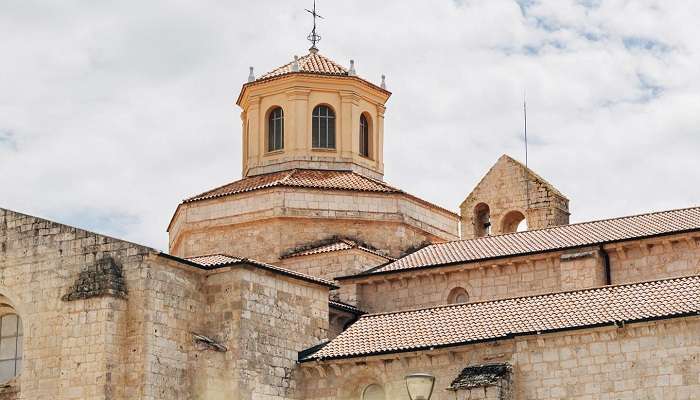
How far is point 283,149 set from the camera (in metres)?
38.0

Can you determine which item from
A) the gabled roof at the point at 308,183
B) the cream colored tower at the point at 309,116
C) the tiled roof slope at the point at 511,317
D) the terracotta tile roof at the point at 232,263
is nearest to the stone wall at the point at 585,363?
the tiled roof slope at the point at 511,317

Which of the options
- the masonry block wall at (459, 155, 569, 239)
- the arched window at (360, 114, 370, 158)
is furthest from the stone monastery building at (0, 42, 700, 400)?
the arched window at (360, 114, 370, 158)

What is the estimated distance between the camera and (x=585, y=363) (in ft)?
80.4

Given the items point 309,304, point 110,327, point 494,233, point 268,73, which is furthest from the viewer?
point 268,73

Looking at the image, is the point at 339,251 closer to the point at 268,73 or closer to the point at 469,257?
the point at 469,257

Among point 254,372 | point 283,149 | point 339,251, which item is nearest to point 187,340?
point 254,372

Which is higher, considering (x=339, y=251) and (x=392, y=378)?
(x=339, y=251)

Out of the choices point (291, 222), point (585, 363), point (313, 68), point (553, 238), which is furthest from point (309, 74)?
point (585, 363)

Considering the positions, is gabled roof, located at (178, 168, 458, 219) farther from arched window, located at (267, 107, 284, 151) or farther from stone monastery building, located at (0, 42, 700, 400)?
arched window, located at (267, 107, 284, 151)

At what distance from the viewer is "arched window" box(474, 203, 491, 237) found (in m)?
37.0

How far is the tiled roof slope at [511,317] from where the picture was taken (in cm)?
2481

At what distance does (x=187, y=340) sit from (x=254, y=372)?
5.31 feet

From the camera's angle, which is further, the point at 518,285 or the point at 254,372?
the point at 518,285

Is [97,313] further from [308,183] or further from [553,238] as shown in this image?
[553,238]
